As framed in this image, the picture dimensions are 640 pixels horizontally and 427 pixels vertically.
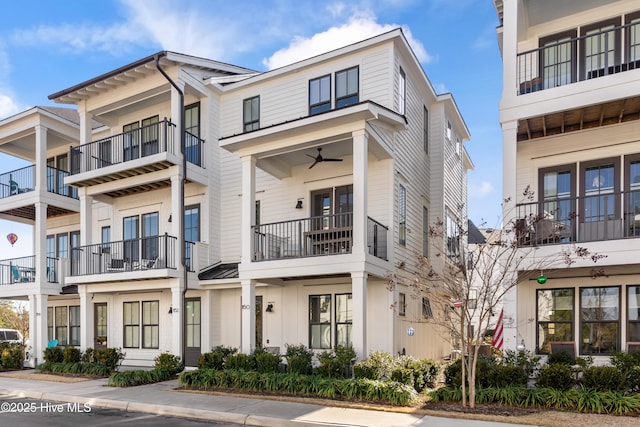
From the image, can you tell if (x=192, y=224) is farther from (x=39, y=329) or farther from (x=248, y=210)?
(x=39, y=329)

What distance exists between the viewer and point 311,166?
14.7m

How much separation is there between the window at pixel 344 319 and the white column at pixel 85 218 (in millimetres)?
9670

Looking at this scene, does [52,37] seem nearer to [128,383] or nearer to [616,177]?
[128,383]

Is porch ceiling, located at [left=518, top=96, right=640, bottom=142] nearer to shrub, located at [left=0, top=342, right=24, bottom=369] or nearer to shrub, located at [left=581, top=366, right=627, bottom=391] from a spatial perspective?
shrub, located at [left=581, top=366, right=627, bottom=391]

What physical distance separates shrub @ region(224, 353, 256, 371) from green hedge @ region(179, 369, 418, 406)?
383 mm

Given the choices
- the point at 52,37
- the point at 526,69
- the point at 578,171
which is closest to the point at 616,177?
the point at 578,171

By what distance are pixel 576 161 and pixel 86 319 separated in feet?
53.6

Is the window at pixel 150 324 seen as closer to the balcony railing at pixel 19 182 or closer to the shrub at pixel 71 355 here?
the shrub at pixel 71 355

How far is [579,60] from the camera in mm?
12266

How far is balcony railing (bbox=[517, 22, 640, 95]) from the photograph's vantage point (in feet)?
38.7

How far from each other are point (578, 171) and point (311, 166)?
23.3ft

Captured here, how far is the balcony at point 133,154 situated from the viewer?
16094 mm

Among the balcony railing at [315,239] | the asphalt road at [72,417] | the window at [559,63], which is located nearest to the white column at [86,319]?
the asphalt road at [72,417]

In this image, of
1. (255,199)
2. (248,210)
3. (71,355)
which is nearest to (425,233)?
(255,199)
